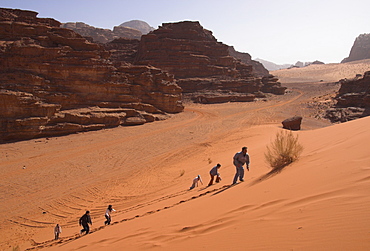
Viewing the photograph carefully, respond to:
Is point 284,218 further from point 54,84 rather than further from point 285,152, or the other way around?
point 54,84

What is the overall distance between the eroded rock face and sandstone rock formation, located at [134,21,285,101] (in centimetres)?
1820

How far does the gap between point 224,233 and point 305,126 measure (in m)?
20.6

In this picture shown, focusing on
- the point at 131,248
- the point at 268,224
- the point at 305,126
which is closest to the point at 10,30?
the point at 131,248

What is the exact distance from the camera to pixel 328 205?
307cm

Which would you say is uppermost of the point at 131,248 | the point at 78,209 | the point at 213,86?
the point at 213,86

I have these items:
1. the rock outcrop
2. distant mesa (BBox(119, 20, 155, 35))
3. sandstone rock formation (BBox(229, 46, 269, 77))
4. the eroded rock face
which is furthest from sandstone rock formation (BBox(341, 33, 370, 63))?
the eroded rock face

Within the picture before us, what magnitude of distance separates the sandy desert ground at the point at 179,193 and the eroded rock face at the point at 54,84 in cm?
130

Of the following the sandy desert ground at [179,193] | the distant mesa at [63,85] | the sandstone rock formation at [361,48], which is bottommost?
the sandy desert ground at [179,193]

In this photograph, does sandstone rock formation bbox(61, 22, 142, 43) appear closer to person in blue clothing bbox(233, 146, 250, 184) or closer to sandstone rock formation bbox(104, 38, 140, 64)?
sandstone rock formation bbox(104, 38, 140, 64)

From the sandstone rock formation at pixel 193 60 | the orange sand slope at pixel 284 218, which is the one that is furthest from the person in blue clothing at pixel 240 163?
the sandstone rock formation at pixel 193 60

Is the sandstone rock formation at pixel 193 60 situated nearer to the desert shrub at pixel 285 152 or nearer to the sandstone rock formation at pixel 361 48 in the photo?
the desert shrub at pixel 285 152

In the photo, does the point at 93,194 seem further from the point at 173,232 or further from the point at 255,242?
the point at 255,242

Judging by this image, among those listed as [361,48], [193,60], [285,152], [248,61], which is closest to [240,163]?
[285,152]

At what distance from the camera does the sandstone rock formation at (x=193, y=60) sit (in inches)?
1652
